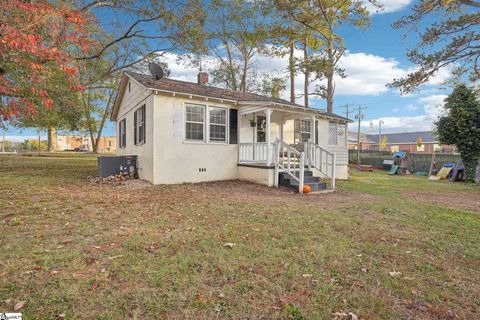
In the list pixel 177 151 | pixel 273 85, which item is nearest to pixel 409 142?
pixel 273 85

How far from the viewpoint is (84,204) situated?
233 inches

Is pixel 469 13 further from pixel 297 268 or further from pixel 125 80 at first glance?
pixel 125 80

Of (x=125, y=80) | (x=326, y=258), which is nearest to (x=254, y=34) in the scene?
Result: (x=125, y=80)

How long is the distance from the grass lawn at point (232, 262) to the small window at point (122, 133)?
8007mm

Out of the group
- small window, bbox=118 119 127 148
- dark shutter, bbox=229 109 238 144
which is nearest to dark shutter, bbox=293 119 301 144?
dark shutter, bbox=229 109 238 144

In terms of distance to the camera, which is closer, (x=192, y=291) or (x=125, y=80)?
(x=192, y=291)

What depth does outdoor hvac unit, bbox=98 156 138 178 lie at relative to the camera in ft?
33.2

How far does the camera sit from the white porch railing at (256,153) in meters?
9.37

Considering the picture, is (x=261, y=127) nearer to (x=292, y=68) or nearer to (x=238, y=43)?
(x=292, y=68)

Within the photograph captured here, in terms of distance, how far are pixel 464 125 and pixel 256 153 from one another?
1152cm

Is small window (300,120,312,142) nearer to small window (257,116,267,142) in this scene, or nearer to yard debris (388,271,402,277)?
small window (257,116,267,142)

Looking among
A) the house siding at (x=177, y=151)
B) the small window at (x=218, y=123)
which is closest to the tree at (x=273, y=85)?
the small window at (x=218, y=123)

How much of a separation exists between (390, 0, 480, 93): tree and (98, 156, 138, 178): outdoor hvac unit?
1196 cm

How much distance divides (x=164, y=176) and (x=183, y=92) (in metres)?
2.96
